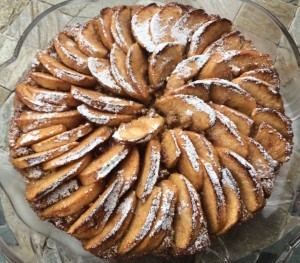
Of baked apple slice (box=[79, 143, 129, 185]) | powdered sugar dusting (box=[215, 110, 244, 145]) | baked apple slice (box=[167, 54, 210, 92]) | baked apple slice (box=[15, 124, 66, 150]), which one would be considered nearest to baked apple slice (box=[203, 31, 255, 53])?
baked apple slice (box=[167, 54, 210, 92])

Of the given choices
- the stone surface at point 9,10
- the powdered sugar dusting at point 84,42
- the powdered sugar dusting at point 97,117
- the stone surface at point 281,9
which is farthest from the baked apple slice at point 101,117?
the stone surface at point 281,9

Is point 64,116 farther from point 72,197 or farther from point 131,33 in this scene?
point 131,33

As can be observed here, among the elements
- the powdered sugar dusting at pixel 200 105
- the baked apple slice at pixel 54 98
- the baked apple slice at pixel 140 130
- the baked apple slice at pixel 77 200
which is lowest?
the baked apple slice at pixel 77 200

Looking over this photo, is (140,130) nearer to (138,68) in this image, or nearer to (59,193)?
(138,68)

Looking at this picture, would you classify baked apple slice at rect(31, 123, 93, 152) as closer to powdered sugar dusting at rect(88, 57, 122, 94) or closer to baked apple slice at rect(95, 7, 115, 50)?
powdered sugar dusting at rect(88, 57, 122, 94)

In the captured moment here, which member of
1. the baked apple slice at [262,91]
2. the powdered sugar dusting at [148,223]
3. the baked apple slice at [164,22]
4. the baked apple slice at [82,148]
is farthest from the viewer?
the baked apple slice at [164,22]

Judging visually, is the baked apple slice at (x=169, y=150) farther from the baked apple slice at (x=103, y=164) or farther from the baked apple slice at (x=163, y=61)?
the baked apple slice at (x=163, y=61)
